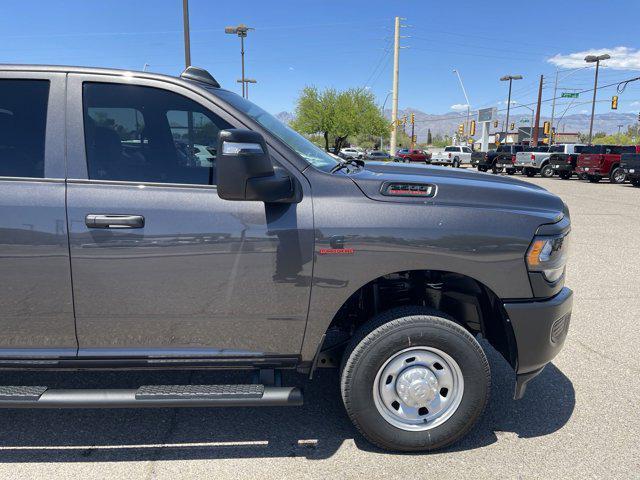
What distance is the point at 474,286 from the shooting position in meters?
2.84

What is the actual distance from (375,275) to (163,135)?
134cm

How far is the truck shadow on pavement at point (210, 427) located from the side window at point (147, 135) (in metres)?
1.52

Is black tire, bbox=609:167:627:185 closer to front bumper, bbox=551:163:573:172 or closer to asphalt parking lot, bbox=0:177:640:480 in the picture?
front bumper, bbox=551:163:573:172

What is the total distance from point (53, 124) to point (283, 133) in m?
1.25

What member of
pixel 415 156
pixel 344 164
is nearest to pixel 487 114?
pixel 415 156

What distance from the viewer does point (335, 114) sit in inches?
2003

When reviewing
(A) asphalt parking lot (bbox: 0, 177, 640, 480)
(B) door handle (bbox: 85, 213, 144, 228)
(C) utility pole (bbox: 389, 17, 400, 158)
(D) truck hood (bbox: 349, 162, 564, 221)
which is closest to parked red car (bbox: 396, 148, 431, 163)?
(C) utility pole (bbox: 389, 17, 400, 158)

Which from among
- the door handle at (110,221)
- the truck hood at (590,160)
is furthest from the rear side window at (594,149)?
the door handle at (110,221)

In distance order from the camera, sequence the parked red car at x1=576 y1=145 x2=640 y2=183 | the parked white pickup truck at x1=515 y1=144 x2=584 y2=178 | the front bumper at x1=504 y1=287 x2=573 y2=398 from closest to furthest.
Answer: the front bumper at x1=504 y1=287 x2=573 y2=398
the parked red car at x1=576 y1=145 x2=640 y2=183
the parked white pickup truck at x1=515 y1=144 x2=584 y2=178

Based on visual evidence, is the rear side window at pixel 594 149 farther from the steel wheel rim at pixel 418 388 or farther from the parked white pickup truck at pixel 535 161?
the steel wheel rim at pixel 418 388

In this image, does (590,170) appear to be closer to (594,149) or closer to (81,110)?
(594,149)

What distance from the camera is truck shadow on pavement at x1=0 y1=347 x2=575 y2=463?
2.79 meters

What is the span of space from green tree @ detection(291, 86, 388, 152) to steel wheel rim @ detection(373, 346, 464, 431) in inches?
1906

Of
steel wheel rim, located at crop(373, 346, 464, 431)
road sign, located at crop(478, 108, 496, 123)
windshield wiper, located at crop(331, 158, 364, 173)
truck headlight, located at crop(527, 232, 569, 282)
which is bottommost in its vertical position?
steel wheel rim, located at crop(373, 346, 464, 431)
